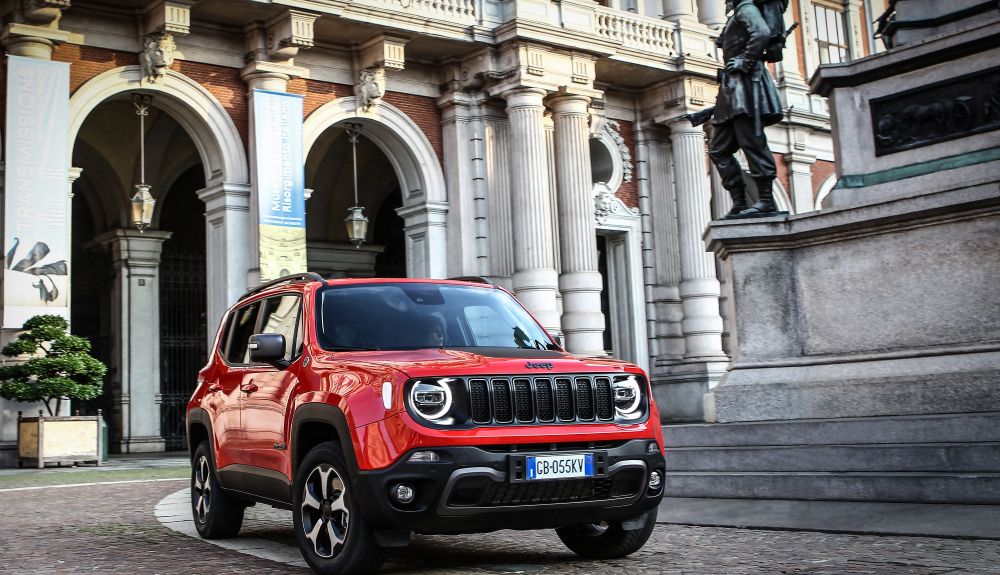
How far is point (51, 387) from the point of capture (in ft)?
51.0

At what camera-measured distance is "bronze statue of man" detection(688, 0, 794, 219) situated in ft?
31.6

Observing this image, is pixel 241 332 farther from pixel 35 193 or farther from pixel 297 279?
pixel 35 193

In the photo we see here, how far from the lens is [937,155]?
28.3ft

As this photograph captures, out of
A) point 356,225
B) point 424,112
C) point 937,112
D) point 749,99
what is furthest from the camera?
point 424,112

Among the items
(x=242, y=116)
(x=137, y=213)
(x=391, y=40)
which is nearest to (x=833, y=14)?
(x=391, y=40)

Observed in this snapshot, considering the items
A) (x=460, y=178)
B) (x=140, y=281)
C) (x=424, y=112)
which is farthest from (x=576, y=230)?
(x=140, y=281)

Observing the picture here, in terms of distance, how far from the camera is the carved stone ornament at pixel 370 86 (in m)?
20.3

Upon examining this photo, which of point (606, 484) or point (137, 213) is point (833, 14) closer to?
point (137, 213)

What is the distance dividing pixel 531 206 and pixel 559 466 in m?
15.9

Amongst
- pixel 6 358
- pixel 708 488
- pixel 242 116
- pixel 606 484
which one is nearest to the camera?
pixel 606 484

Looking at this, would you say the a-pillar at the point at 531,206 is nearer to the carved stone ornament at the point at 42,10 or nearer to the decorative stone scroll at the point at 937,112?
the carved stone ornament at the point at 42,10

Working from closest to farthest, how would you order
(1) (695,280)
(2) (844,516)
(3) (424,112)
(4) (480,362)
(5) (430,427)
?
1. (5) (430,427)
2. (4) (480,362)
3. (2) (844,516)
4. (3) (424,112)
5. (1) (695,280)

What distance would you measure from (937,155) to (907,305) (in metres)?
1.25

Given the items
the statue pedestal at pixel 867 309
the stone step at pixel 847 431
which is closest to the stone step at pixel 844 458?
the stone step at pixel 847 431
